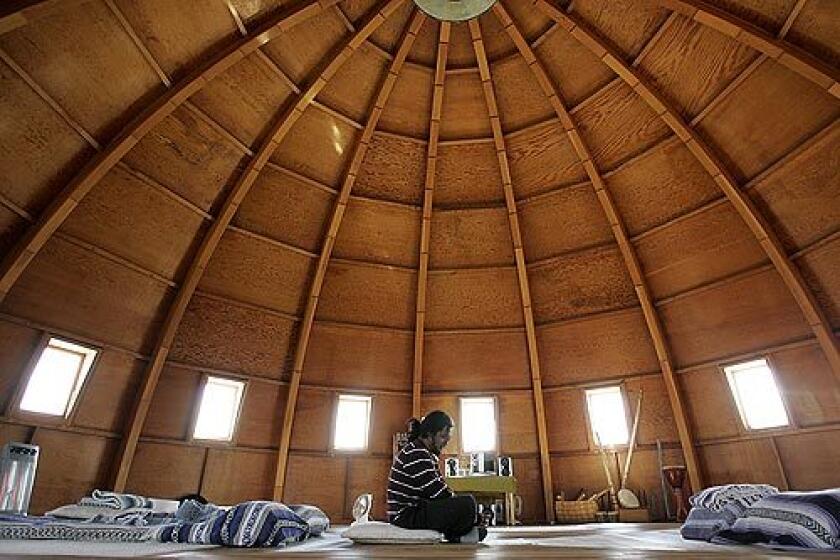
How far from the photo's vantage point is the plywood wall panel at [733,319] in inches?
396

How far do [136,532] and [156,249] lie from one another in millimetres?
7043

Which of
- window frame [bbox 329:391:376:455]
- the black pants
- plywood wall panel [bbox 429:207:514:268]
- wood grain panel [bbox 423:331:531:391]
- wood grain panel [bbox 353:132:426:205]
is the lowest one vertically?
the black pants

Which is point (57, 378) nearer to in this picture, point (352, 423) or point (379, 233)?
point (352, 423)

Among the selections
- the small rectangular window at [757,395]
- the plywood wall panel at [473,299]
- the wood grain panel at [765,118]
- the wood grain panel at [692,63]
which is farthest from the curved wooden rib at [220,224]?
the small rectangular window at [757,395]

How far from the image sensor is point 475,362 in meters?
12.7

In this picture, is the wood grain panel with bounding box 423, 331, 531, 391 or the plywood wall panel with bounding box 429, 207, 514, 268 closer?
the wood grain panel with bounding box 423, 331, 531, 391

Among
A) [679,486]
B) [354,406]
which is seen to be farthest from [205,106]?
[679,486]

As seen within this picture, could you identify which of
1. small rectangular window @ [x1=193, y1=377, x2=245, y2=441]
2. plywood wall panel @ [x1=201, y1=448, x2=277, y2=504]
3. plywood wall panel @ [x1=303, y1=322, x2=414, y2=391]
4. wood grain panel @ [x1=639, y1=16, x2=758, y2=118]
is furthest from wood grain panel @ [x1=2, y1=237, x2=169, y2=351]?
wood grain panel @ [x1=639, y1=16, x2=758, y2=118]

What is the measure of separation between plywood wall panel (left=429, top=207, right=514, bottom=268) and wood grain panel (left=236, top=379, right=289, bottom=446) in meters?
4.97

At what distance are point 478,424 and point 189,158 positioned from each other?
889 centimetres

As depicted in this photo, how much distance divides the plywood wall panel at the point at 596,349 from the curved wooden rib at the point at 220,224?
7659mm

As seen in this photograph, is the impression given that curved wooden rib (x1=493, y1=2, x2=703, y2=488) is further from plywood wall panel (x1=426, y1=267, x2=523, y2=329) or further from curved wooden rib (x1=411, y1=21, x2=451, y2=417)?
plywood wall panel (x1=426, y1=267, x2=523, y2=329)

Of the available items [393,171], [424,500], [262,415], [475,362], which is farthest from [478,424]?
[424,500]

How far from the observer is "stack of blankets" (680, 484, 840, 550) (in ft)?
13.3
